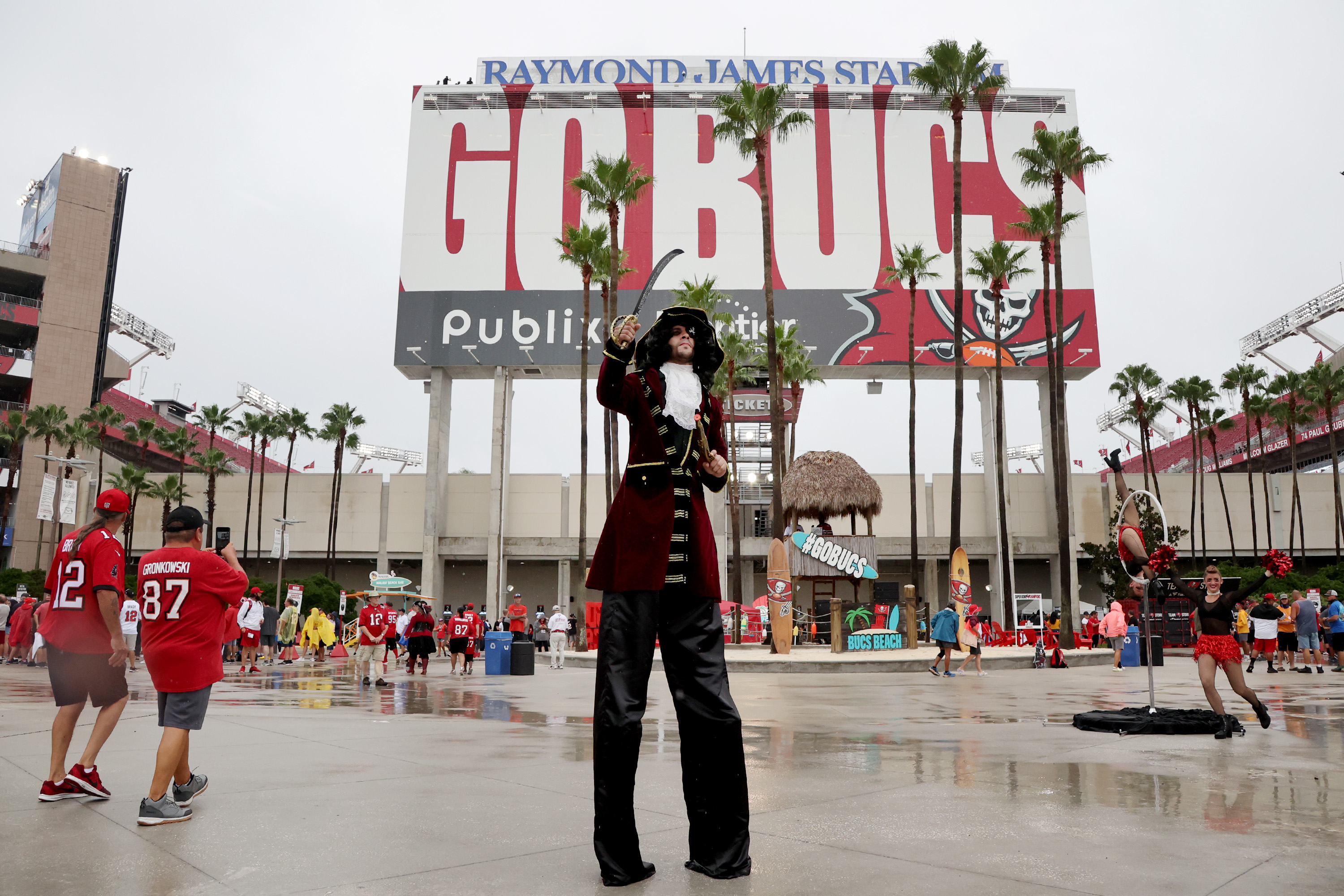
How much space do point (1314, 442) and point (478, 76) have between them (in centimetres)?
5859

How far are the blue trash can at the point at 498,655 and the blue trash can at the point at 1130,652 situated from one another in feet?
45.4

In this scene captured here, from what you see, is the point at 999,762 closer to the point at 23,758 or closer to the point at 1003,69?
the point at 23,758

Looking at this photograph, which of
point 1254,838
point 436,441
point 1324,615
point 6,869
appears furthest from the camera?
point 436,441

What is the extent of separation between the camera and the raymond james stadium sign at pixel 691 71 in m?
46.8

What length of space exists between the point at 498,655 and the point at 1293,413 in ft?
140

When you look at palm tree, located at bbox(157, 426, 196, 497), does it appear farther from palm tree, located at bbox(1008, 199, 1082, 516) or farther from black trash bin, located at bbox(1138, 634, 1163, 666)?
black trash bin, located at bbox(1138, 634, 1163, 666)

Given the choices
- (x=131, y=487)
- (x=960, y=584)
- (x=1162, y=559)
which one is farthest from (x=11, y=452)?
(x=1162, y=559)

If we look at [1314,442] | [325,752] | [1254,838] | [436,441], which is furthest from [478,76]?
[1314,442]

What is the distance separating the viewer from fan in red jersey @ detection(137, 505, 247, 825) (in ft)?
14.4

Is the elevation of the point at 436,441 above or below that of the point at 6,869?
above

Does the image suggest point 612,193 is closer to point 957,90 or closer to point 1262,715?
point 957,90

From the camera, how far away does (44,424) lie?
48969 mm

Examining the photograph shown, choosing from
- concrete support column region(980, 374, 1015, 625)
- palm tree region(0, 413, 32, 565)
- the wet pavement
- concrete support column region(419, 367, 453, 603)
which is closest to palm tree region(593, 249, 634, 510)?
concrete support column region(419, 367, 453, 603)

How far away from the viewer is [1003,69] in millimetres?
49031
